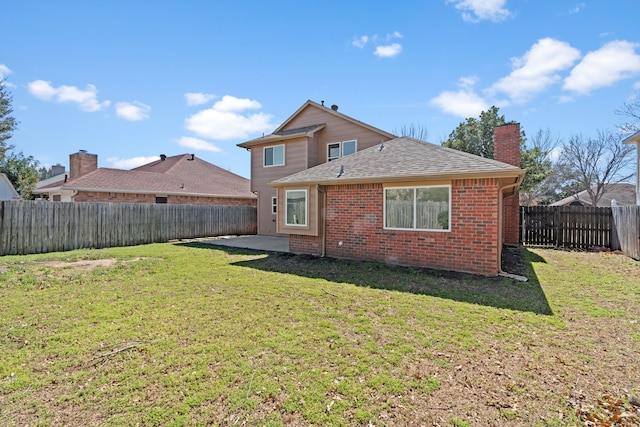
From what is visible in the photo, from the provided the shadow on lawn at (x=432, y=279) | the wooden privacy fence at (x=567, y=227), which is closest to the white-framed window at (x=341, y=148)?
the shadow on lawn at (x=432, y=279)

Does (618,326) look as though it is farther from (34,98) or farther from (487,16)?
(34,98)

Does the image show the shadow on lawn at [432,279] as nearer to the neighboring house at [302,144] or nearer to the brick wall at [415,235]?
the brick wall at [415,235]

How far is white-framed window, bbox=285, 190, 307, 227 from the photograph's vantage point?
1064cm

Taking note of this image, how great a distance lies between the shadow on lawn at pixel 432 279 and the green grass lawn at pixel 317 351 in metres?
0.07

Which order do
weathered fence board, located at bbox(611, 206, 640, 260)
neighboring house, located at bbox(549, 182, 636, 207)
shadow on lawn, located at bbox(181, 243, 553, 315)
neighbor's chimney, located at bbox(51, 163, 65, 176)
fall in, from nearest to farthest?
shadow on lawn, located at bbox(181, 243, 553, 315)
weathered fence board, located at bbox(611, 206, 640, 260)
neighboring house, located at bbox(549, 182, 636, 207)
neighbor's chimney, located at bbox(51, 163, 65, 176)

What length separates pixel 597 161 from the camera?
2816 cm

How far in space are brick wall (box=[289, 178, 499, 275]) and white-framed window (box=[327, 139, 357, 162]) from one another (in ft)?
20.5

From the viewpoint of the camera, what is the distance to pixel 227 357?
351 centimetres

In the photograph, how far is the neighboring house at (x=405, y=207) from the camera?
A: 748cm

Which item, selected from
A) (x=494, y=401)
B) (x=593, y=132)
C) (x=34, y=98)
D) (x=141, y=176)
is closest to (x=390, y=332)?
(x=494, y=401)

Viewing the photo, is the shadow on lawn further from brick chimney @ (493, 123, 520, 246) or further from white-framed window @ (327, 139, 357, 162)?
white-framed window @ (327, 139, 357, 162)

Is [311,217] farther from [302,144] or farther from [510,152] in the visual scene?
[510,152]

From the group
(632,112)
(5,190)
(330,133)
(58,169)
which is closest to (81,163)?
(5,190)

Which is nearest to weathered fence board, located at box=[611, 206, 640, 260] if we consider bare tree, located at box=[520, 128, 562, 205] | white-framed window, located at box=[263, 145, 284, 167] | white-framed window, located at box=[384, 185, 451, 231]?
white-framed window, located at box=[384, 185, 451, 231]
